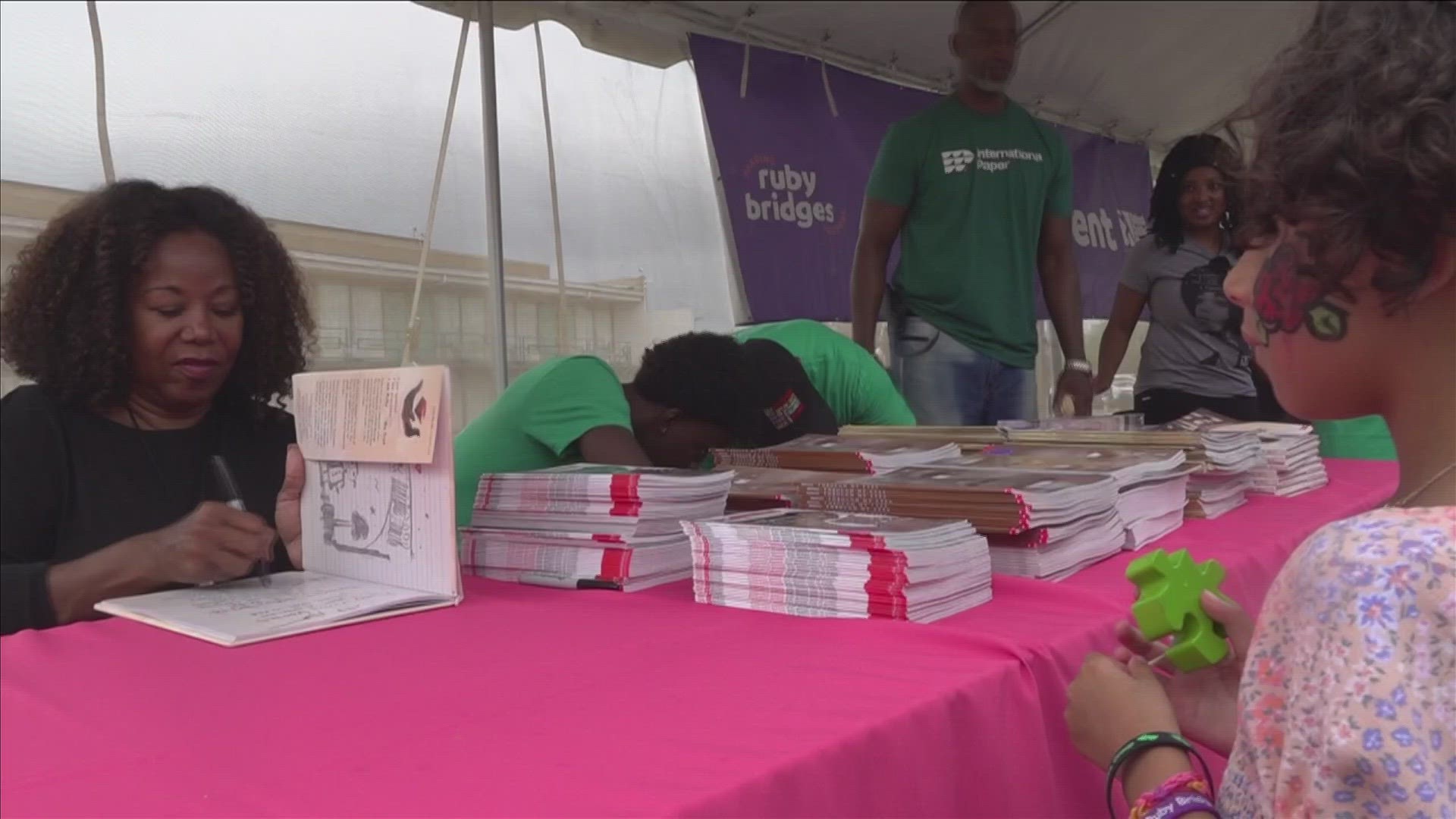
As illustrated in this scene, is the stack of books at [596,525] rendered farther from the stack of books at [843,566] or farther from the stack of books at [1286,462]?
the stack of books at [1286,462]

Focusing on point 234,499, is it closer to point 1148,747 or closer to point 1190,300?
point 1148,747

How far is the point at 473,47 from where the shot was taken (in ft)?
9.53

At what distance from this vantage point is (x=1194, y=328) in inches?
102

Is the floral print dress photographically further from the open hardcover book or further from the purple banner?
the purple banner

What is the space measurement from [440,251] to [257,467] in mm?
1401

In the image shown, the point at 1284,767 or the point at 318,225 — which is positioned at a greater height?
the point at 318,225

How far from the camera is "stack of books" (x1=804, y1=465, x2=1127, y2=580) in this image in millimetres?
1013

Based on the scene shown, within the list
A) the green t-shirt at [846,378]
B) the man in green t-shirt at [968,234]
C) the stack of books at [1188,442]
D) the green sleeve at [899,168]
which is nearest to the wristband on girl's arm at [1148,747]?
the stack of books at [1188,442]

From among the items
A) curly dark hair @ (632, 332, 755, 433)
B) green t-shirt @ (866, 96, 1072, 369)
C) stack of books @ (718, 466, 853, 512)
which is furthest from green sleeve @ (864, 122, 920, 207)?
stack of books @ (718, 466, 853, 512)

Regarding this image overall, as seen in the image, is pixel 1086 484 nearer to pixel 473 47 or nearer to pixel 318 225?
pixel 318 225

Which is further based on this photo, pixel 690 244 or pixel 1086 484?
pixel 690 244

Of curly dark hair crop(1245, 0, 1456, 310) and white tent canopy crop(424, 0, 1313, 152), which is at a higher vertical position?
white tent canopy crop(424, 0, 1313, 152)

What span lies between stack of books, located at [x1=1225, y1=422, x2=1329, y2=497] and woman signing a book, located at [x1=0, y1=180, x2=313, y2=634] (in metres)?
1.46

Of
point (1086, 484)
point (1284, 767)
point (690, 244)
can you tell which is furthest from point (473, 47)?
point (1284, 767)
